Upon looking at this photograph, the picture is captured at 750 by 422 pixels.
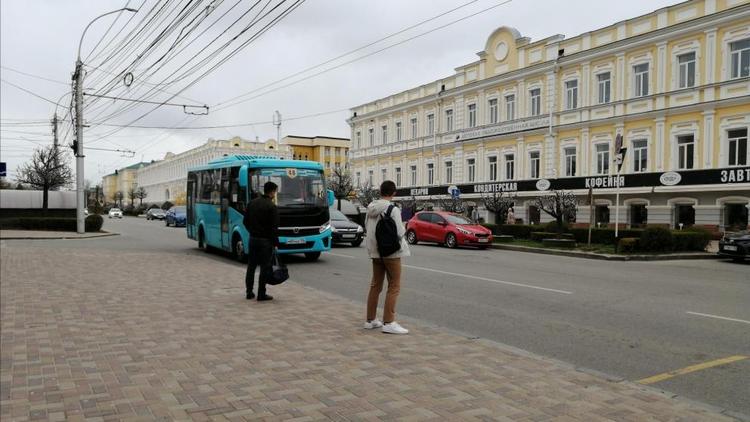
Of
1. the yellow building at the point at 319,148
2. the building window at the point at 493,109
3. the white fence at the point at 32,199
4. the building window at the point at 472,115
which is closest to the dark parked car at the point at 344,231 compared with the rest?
the white fence at the point at 32,199

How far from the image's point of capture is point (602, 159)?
34.5 m

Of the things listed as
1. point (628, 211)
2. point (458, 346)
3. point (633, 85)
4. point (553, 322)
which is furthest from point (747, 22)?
point (458, 346)

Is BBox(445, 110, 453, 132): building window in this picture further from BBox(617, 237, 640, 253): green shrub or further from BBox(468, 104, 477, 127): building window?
BBox(617, 237, 640, 253): green shrub

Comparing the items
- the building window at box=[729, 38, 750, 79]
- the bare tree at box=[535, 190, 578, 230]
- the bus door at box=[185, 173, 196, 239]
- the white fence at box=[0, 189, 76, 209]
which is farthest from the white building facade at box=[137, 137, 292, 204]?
the building window at box=[729, 38, 750, 79]

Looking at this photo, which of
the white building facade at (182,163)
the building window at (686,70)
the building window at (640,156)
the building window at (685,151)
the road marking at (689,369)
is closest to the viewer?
the road marking at (689,369)

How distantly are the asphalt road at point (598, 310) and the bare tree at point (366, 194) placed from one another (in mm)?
31378

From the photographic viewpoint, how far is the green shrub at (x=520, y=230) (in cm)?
2626

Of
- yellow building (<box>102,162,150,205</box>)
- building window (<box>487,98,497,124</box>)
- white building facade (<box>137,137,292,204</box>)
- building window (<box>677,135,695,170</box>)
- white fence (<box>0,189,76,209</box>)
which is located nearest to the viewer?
building window (<box>677,135,695,170</box>)

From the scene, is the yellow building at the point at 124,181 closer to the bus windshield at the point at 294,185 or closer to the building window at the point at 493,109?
the building window at the point at 493,109

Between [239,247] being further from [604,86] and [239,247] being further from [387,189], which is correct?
[604,86]

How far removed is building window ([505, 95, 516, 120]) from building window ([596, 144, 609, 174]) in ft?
23.7

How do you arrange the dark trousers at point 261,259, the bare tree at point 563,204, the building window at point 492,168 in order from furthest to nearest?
1. the building window at point 492,168
2. the bare tree at point 563,204
3. the dark trousers at point 261,259

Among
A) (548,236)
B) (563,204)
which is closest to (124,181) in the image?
(563,204)

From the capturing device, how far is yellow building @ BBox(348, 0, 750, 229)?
1108 inches
